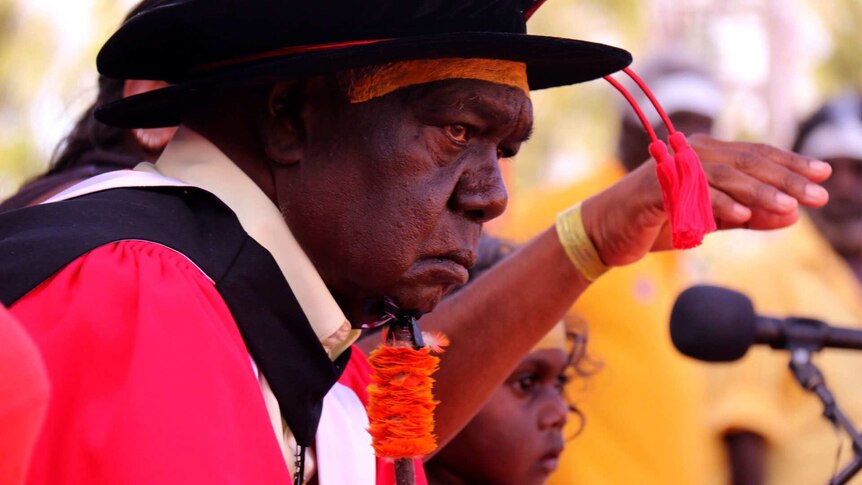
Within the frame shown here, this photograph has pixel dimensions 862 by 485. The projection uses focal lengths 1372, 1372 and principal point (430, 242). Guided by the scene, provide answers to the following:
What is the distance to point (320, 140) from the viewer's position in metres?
2.59

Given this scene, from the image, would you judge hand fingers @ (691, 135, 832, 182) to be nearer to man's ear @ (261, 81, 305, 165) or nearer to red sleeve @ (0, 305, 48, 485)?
man's ear @ (261, 81, 305, 165)

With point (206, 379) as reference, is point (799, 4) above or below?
above

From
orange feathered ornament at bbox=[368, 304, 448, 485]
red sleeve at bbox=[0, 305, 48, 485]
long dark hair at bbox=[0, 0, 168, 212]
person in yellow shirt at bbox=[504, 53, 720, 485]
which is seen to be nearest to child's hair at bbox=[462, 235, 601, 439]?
person in yellow shirt at bbox=[504, 53, 720, 485]

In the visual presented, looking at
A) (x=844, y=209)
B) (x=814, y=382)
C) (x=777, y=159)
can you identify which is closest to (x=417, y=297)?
(x=777, y=159)

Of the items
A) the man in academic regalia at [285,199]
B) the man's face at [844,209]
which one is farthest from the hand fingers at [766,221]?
the man's face at [844,209]

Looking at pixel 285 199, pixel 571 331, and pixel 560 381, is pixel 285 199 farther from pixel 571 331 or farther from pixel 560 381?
pixel 571 331

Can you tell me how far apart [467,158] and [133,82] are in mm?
1266

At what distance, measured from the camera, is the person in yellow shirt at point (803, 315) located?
5773mm

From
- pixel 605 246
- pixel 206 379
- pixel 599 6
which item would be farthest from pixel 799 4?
pixel 206 379

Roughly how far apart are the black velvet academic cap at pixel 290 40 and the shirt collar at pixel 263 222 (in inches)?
4.9

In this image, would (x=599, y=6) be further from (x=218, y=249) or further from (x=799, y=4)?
(x=218, y=249)

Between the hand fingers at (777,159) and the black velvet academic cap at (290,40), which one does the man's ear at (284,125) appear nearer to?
the black velvet academic cap at (290,40)

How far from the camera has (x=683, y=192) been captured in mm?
2910

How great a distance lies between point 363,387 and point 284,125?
0.77 metres
